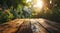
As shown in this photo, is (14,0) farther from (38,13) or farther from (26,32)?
(26,32)

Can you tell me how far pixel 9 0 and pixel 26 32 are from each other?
471cm

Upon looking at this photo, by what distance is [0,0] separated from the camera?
5578mm

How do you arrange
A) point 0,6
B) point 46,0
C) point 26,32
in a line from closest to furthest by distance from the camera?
1. point 26,32
2. point 0,6
3. point 46,0

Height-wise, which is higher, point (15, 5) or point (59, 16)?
point (15, 5)

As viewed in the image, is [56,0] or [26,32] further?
[56,0]

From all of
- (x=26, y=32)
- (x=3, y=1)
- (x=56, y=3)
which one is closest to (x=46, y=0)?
(x=56, y=3)

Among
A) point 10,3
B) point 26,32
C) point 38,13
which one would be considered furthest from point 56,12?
point 26,32

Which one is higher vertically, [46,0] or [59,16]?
[46,0]

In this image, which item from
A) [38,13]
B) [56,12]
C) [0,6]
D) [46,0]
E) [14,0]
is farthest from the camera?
[38,13]

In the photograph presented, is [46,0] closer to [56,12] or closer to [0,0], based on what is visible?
[56,12]

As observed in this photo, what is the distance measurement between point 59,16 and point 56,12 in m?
0.43

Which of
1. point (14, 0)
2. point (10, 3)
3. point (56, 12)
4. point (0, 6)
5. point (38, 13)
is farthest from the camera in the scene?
point (38, 13)

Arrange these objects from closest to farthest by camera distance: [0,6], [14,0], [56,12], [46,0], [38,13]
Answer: [0,6]
[56,12]
[14,0]
[46,0]
[38,13]

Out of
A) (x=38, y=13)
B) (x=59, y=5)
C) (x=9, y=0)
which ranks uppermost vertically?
(x=9, y=0)
